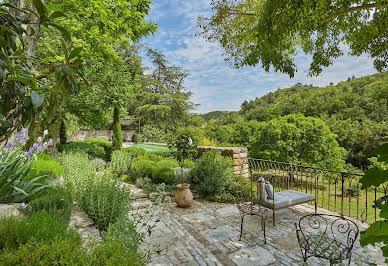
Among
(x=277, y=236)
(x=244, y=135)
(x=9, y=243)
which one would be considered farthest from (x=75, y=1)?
(x=244, y=135)

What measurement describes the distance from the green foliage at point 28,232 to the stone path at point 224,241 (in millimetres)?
862

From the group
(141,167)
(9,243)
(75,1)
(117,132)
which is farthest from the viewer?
(117,132)

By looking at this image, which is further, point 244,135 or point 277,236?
point 244,135

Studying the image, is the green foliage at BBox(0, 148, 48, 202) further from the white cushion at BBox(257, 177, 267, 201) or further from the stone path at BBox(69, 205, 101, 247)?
the white cushion at BBox(257, 177, 267, 201)

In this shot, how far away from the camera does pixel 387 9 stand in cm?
240

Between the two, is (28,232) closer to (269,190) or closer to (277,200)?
(269,190)

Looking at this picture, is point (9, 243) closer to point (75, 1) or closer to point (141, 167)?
point (75, 1)

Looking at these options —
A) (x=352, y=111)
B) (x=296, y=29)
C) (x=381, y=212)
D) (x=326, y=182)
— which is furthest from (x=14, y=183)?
(x=352, y=111)

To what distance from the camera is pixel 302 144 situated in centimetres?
1070

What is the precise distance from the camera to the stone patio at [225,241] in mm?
2559

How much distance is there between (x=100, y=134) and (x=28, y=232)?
2026 cm

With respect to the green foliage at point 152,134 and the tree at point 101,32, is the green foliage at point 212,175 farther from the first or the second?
the green foliage at point 152,134

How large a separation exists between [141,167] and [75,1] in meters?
4.38

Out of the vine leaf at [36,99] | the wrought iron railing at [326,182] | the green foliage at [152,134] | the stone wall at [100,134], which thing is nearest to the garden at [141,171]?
the vine leaf at [36,99]
